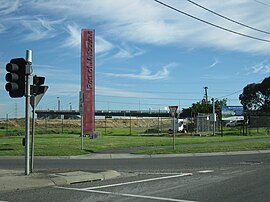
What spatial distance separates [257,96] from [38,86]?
9886 centimetres

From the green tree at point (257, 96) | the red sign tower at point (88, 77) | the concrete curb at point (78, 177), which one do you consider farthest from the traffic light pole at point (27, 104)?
the green tree at point (257, 96)

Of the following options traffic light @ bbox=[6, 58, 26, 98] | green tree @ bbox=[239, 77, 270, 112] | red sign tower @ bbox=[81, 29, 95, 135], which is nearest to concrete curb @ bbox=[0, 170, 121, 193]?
traffic light @ bbox=[6, 58, 26, 98]

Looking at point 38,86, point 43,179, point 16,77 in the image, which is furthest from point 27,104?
point 43,179

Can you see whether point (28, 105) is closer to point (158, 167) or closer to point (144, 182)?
point (144, 182)

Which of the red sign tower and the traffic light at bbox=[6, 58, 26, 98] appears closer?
the traffic light at bbox=[6, 58, 26, 98]

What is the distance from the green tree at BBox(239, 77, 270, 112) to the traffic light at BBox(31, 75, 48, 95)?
93.4 meters

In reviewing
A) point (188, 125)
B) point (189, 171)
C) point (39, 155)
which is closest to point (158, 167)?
point (189, 171)

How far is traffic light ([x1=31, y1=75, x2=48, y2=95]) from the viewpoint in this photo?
1349cm

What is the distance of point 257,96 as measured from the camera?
10600 centimetres

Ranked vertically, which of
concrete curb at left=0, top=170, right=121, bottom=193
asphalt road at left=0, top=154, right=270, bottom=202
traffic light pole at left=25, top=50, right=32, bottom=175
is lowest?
asphalt road at left=0, top=154, right=270, bottom=202

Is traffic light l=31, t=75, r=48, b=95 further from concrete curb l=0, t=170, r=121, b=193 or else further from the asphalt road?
the asphalt road

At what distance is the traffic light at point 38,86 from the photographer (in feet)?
44.3

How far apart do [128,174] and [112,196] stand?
4582 mm

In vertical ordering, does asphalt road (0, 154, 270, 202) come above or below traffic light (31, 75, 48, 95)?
below
